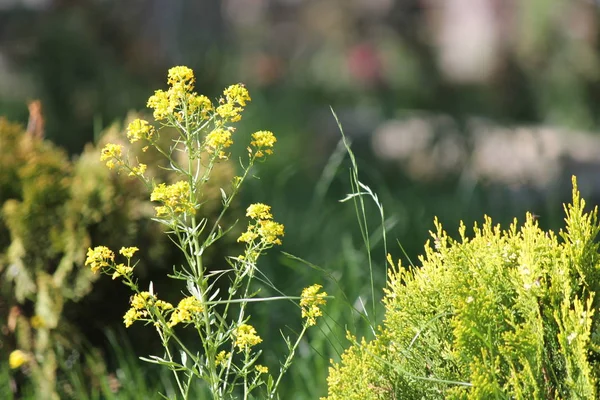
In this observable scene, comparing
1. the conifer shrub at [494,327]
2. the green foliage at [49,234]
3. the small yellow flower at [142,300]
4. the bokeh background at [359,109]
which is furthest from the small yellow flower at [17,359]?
the conifer shrub at [494,327]

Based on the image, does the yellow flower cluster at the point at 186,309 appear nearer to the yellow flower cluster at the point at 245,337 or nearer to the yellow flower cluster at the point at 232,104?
the yellow flower cluster at the point at 245,337

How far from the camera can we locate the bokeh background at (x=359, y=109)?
4.76 meters

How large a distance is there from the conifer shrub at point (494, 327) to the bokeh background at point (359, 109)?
1103 mm

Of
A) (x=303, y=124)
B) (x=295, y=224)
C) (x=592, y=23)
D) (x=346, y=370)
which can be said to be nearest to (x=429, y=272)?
(x=346, y=370)

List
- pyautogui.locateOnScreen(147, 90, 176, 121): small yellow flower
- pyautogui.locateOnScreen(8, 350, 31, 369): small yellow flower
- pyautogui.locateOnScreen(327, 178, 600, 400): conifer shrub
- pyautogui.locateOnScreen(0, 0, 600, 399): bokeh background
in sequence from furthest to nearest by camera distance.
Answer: pyautogui.locateOnScreen(0, 0, 600, 399): bokeh background
pyautogui.locateOnScreen(8, 350, 31, 369): small yellow flower
pyautogui.locateOnScreen(147, 90, 176, 121): small yellow flower
pyautogui.locateOnScreen(327, 178, 600, 400): conifer shrub

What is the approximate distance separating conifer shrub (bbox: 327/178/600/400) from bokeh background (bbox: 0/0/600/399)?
3.62ft

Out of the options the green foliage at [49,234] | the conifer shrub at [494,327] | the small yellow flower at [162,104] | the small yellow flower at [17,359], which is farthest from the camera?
the green foliage at [49,234]

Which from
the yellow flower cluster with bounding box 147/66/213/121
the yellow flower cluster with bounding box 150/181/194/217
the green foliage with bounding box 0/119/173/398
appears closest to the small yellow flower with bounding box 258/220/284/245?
the yellow flower cluster with bounding box 150/181/194/217

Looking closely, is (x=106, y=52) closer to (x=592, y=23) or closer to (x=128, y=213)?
(x=128, y=213)

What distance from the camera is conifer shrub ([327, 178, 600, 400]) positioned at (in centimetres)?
160

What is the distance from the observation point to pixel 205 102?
1.79 meters

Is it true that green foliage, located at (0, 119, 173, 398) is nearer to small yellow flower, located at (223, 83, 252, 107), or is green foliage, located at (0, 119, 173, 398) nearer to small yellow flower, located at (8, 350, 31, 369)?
small yellow flower, located at (8, 350, 31, 369)

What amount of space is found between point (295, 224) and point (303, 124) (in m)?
2.66

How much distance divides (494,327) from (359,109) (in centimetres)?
691
